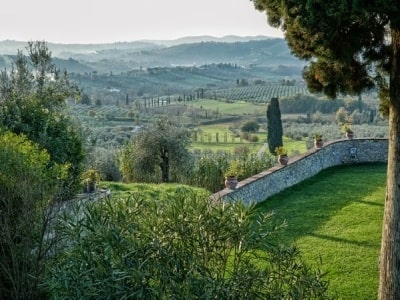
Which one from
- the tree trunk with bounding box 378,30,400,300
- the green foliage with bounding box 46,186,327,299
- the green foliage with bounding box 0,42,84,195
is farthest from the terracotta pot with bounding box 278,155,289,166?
the green foliage with bounding box 46,186,327,299

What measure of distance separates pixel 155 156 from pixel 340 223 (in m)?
7.65

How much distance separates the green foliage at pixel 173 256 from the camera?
4.46m

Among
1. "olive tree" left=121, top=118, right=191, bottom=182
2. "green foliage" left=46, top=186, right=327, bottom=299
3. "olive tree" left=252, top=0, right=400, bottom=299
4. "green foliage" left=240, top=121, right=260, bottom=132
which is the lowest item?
"green foliage" left=240, top=121, right=260, bottom=132

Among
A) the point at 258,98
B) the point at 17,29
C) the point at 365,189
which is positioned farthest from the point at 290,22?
the point at 258,98

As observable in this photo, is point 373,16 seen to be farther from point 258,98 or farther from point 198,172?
point 258,98

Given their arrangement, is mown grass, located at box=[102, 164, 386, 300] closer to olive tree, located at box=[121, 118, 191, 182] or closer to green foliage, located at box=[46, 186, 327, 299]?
green foliage, located at box=[46, 186, 327, 299]

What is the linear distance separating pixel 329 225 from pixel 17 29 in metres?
23.2

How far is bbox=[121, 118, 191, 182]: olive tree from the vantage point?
1727 centimetres

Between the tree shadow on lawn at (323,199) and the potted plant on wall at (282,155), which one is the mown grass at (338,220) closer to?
the tree shadow on lawn at (323,199)

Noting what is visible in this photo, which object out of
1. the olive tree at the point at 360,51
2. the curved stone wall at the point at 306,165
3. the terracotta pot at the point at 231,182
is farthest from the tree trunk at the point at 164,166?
the olive tree at the point at 360,51

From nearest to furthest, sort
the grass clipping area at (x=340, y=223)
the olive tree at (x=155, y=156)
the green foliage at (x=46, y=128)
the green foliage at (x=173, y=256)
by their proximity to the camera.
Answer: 1. the green foliage at (x=173, y=256)
2. the grass clipping area at (x=340, y=223)
3. the green foliage at (x=46, y=128)
4. the olive tree at (x=155, y=156)

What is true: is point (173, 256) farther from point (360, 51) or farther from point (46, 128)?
point (46, 128)

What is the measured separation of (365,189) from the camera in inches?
557

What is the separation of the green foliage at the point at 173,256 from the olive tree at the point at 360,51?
Answer: 2.76m
